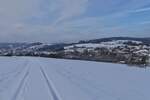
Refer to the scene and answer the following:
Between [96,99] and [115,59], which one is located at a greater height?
[96,99]

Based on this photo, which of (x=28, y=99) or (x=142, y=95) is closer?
(x=28, y=99)

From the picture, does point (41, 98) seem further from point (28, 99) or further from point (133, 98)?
point (133, 98)

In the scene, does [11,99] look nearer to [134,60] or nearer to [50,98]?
[50,98]

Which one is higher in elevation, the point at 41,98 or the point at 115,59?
the point at 41,98

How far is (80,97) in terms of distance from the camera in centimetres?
945

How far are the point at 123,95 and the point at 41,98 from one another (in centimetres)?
278

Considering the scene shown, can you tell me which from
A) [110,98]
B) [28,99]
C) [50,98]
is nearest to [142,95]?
[110,98]

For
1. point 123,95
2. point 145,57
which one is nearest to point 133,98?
point 123,95

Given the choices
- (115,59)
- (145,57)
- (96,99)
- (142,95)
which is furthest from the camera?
(115,59)

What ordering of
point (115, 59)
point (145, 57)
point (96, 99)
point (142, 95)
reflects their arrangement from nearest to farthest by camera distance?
point (96, 99) → point (142, 95) → point (145, 57) → point (115, 59)

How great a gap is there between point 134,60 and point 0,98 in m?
25.2

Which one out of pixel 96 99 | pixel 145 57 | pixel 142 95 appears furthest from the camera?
pixel 145 57

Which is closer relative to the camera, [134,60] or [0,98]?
[0,98]

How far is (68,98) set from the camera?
9141 mm
